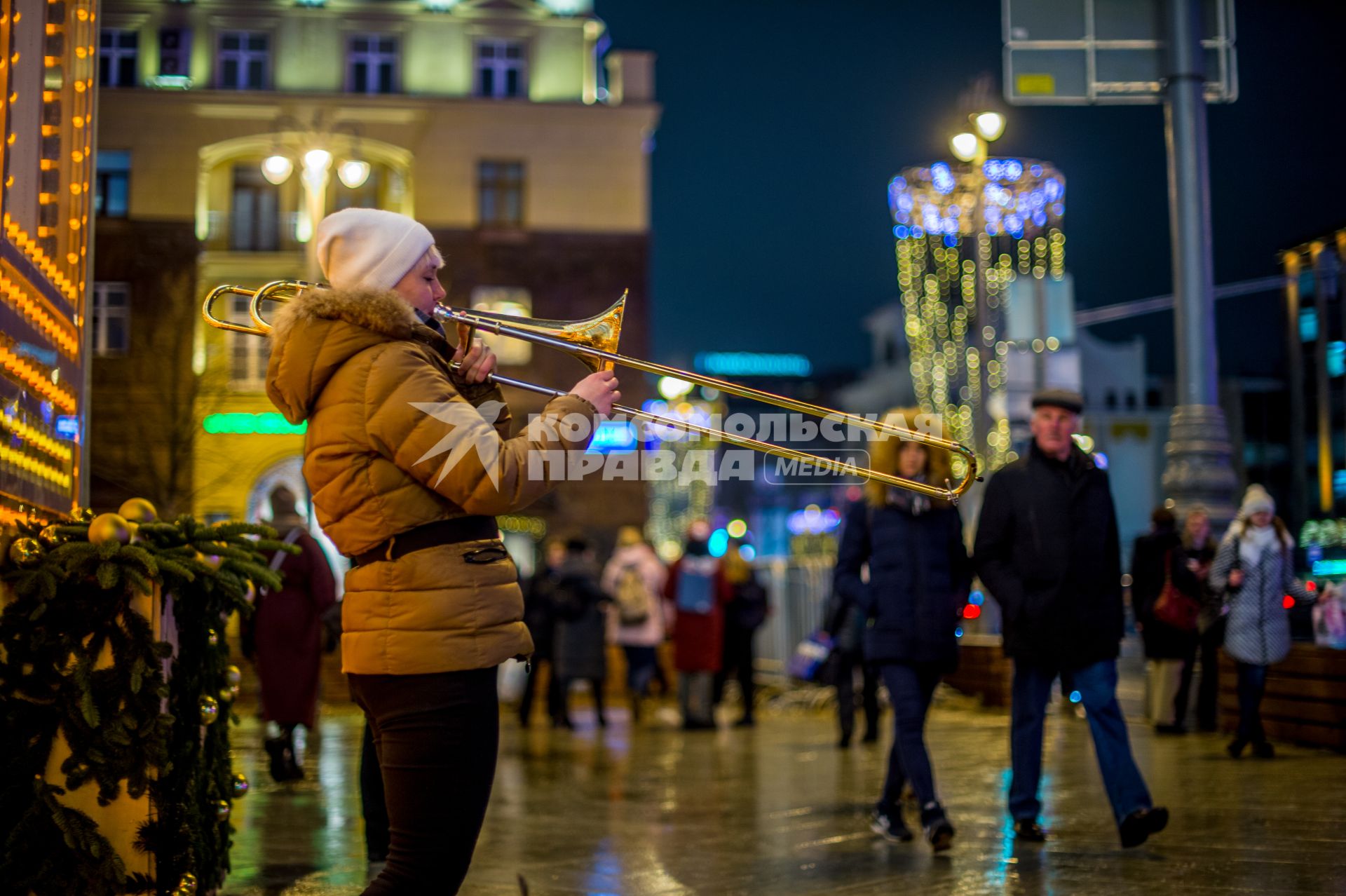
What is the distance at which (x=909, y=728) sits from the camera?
273 inches

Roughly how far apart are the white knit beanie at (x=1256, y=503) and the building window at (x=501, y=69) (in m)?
26.4

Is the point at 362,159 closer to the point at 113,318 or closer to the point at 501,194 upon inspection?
the point at 501,194

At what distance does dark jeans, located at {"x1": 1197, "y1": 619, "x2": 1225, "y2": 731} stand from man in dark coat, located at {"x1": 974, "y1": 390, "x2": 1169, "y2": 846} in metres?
6.11

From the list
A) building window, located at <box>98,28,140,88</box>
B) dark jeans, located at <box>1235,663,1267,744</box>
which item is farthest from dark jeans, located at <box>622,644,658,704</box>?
building window, located at <box>98,28,140,88</box>

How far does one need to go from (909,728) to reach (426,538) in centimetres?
408

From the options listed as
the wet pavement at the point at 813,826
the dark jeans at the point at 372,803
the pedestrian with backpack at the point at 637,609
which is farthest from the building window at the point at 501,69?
the dark jeans at the point at 372,803

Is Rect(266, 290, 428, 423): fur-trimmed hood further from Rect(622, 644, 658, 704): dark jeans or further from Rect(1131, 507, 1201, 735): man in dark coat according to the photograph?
Rect(622, 644, 658, 704): dark jeans

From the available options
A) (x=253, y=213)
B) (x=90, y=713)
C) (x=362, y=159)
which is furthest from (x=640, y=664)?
(x=253, y=213)

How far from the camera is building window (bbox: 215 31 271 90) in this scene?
33.1 meters

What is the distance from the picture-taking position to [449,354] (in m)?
3.71

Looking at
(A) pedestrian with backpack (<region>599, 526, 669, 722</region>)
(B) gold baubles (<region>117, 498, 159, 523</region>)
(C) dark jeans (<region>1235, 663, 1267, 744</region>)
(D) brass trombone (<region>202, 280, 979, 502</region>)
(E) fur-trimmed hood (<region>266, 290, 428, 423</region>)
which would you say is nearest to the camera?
(E) fur-trimmed hood (<region>266, 290, 428, 423</region>)

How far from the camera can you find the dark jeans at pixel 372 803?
566 centimetres

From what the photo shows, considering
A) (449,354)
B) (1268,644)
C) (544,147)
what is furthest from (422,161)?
(449,354)

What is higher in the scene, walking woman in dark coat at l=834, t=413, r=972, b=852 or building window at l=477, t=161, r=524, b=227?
building window at l=477, t=161, r=524, b=227
